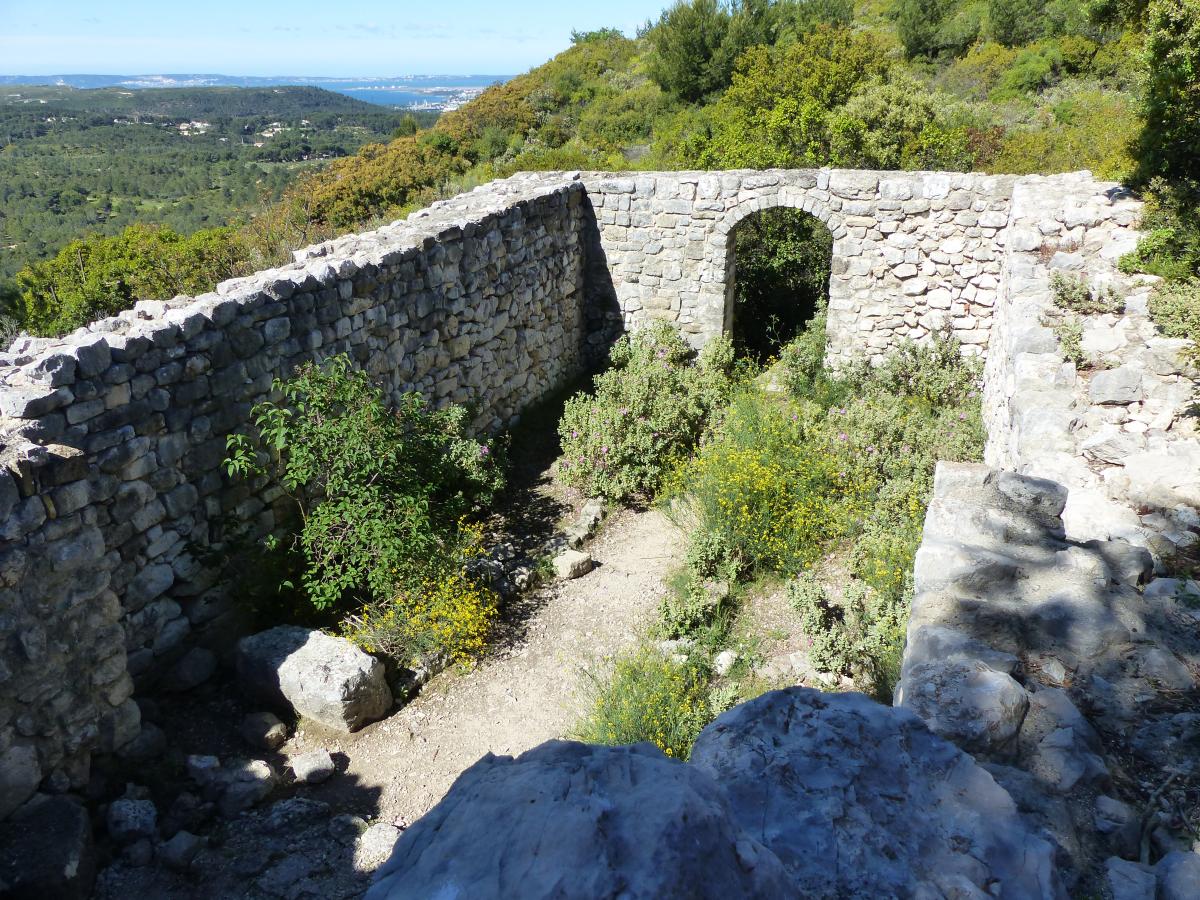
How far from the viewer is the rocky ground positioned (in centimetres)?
423

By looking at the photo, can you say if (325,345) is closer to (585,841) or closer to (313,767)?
(313,767)

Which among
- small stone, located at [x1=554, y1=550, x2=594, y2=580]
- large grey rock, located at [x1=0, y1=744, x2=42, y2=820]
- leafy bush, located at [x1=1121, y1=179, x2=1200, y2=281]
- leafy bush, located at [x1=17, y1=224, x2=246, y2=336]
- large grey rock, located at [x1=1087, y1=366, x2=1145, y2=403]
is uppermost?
leafy bush, located at [x1=1121, y1=179, x2=1200, y2=281]

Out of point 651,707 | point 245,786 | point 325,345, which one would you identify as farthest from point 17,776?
point 325,345

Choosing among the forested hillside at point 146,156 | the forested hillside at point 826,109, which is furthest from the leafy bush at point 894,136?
the forested hillside at point 146,156

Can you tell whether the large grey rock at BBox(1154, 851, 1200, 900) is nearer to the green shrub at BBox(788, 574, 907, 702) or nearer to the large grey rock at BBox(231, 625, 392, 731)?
the green shrub at BBox(788, 574, 907, 702)

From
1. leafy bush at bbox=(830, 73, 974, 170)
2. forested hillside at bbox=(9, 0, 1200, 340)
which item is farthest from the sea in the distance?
leafy bush at bbox=(830, 73, 974, 170)

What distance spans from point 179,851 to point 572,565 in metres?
3.69

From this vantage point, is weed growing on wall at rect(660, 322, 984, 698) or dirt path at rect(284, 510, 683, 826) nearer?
dirt path at rect(284, 510, 683, 826)

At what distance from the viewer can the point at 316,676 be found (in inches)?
208

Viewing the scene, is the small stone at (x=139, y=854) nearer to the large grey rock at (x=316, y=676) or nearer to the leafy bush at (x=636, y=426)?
the large grey rock at (x=316, y=676)

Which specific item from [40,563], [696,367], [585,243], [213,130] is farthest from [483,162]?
[213,130]

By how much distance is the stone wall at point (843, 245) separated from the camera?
9281 millimetres

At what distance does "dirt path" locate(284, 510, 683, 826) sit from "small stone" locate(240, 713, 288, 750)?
8 centimetres

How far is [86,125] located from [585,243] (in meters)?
66.1
